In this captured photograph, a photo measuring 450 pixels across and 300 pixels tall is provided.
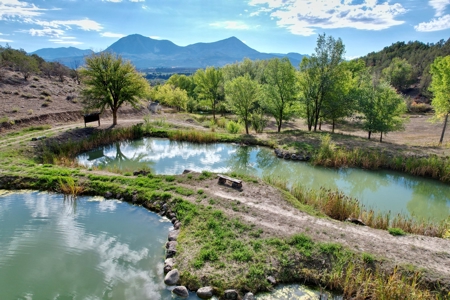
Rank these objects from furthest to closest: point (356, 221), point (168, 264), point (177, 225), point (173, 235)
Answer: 1. point (356, 221)
2. point (177, 225)
3. point (173, 235)
4. point (168, 264)

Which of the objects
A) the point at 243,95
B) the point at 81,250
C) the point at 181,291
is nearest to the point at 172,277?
the point at 181,291

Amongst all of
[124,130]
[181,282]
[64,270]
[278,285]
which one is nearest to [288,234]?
[278,285]

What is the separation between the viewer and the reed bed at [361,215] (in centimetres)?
1191

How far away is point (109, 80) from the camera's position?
1118 inches

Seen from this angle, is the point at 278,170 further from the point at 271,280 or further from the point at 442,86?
the point at 442,86

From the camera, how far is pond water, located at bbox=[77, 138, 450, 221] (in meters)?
16.7

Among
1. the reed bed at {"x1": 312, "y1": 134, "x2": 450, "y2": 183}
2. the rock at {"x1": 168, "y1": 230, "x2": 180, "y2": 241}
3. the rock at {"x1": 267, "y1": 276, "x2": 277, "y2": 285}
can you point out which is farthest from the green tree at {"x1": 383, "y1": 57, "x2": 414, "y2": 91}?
the rock at {"x1": 267, "y1": 276, "x2": 277, "y2": 285}

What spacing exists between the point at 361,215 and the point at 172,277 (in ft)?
31.1

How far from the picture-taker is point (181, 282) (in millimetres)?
8828

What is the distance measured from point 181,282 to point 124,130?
22743 millimetres

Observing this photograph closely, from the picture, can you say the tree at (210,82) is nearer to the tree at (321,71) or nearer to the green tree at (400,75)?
the tree at (321,71)

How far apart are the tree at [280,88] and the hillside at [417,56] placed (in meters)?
52.4

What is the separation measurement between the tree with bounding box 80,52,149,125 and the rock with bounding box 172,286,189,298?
982 inches

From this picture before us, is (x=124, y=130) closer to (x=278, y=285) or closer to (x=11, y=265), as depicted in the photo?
(x=11, y=265)
